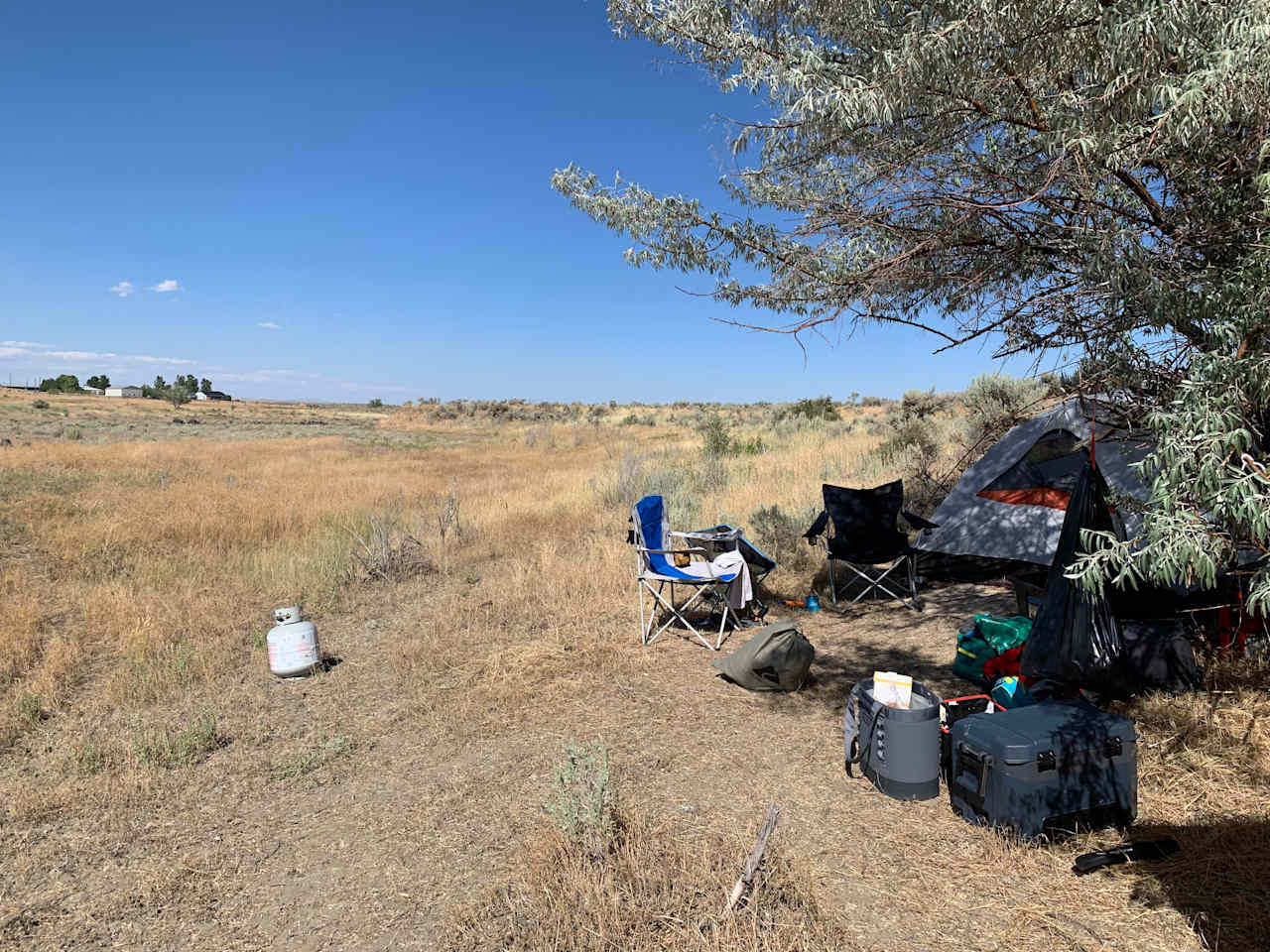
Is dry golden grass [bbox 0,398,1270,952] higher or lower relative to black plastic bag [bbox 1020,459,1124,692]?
lower

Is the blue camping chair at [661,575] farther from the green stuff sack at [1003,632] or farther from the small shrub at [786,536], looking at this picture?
the green stuff sack at [1003,632]

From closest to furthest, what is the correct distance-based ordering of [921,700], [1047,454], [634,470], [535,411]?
[921,700]
[1047,454]
[634,470]
[535,411]

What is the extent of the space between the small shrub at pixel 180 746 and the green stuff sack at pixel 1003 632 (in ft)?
14.0

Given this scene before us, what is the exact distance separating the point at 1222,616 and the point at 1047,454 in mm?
→ 2365

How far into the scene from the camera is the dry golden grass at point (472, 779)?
230 cm

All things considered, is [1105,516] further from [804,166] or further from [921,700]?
[804,166]

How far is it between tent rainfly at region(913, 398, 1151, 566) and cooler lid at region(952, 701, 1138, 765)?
297 cm

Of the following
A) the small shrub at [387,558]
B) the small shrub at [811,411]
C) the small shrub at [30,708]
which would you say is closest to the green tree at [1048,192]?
the small shrub at [30,708]

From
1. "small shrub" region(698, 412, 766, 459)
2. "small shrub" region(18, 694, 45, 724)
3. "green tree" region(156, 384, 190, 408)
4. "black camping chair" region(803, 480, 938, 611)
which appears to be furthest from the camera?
"green tree" region(156, 384, 190, 408)

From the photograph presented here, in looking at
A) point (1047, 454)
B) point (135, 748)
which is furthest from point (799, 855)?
point (1047, 454)

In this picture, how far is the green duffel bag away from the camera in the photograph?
4074 millimetres

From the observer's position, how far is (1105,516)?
10.2ft

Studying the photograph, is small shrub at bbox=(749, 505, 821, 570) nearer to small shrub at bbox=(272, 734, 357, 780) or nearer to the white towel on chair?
the white towel on chair

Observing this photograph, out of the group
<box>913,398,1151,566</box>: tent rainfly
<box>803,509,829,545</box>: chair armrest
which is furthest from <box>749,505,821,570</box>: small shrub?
<box>913,398,1151,566</box>: tent rainfly
